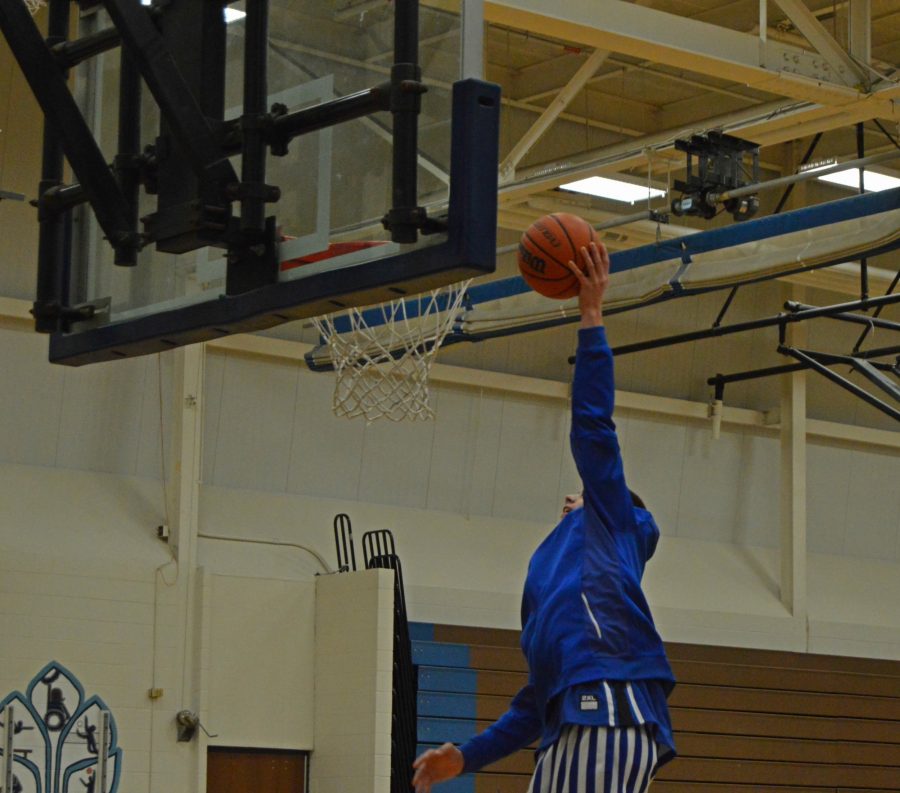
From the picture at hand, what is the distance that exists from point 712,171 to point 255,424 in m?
4.85

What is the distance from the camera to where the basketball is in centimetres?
451

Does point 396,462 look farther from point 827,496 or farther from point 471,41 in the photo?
point 471,41

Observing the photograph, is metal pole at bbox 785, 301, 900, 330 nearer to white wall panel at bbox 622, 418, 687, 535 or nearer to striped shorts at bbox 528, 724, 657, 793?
white wall panel at bbox 622, 418, 687, 535

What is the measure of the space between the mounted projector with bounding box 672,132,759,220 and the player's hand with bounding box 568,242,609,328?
22.1 ft

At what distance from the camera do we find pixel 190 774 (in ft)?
39.4

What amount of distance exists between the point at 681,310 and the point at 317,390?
162 inches

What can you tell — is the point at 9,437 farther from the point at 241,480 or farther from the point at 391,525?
the point at 391,525

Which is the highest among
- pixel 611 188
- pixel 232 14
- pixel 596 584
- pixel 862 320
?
pixel 611 188

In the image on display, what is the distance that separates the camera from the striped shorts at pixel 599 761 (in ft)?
12.5

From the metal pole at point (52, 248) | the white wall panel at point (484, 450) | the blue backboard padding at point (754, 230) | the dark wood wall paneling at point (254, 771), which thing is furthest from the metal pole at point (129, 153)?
the white wall panel at point (484, 450)

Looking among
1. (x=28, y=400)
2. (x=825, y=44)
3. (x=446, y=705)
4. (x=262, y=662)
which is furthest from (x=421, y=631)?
(x=825, y=44)

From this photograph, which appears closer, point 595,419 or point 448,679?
point 595,419

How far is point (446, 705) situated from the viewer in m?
13.5

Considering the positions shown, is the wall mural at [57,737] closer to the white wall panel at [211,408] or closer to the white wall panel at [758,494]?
the white wall panel at [211,408]
